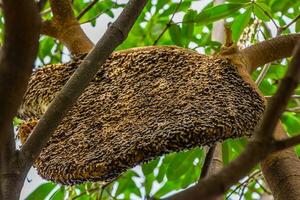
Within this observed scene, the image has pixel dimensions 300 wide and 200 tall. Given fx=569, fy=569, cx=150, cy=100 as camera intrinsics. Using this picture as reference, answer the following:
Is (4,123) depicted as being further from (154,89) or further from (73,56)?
(73,56)

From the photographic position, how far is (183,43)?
156cm

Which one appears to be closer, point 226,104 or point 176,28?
point 226,104

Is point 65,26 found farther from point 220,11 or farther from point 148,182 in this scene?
point 148,182

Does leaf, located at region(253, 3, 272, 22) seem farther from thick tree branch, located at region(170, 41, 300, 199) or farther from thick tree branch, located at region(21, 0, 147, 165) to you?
thick tree branch, located at region(170, 41, 300, 199)

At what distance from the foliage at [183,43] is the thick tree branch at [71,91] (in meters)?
0.63

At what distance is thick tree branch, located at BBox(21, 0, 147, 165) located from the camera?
30.4 inches

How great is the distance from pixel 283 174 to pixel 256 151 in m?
0.67

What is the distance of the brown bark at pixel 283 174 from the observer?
106 centimetres

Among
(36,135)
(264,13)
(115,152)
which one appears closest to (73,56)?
(115,152)

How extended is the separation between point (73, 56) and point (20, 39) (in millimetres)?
690

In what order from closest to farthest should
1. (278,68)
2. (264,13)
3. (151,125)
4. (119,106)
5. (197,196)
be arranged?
(197,196), (151,125), (119,106), (264,13), (278,68)

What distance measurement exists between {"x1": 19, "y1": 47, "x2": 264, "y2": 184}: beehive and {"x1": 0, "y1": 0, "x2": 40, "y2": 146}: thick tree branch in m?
0.43

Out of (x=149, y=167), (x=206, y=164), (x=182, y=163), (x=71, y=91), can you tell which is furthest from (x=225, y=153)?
(x=71, y=91)

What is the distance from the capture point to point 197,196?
39 centimetres
